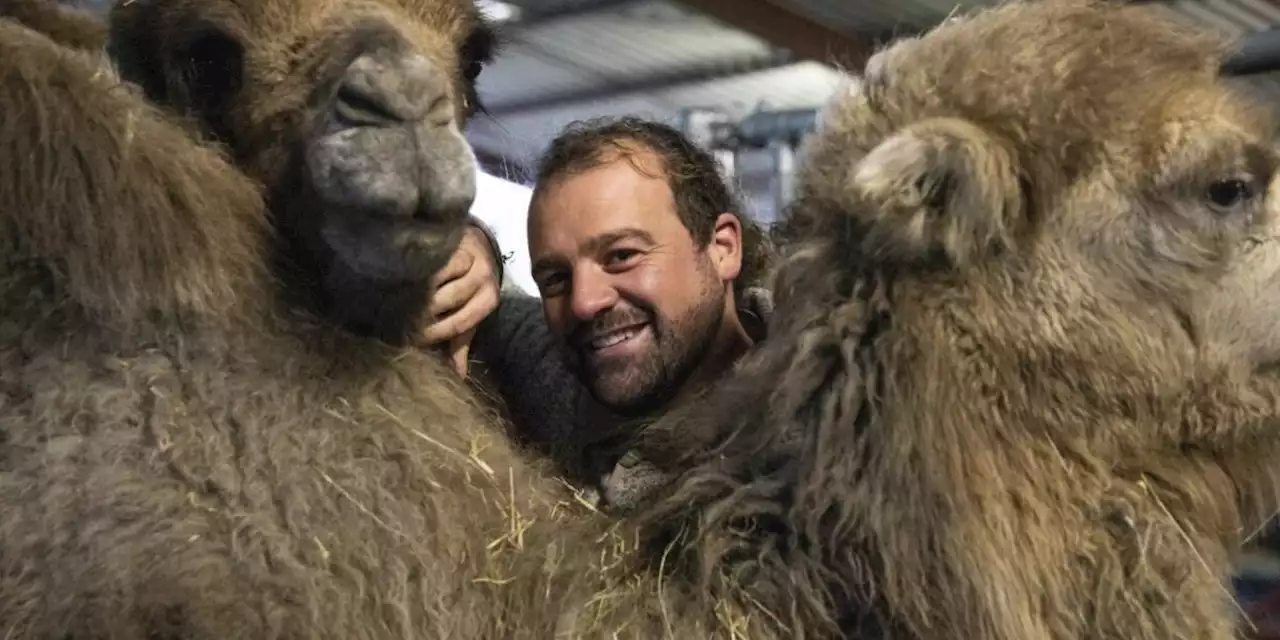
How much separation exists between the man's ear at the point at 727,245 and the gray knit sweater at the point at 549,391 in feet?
0.22

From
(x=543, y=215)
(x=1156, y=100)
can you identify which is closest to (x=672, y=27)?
(x=543, y=215)

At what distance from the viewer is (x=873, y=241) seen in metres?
1.60

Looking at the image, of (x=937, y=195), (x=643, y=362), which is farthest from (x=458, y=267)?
(x=937, y=195)

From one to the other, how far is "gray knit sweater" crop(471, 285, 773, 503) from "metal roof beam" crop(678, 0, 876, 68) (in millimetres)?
3269

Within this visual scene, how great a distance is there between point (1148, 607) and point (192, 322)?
114 centimetres

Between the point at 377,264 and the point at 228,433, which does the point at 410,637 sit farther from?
the point at 377,264

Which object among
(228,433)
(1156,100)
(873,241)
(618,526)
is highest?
(1156,100)

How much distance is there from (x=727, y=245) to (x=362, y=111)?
0.99 metres

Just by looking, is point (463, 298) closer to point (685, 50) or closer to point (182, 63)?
point (182, 63)

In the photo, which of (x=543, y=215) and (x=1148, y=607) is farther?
(x=543, y=215)

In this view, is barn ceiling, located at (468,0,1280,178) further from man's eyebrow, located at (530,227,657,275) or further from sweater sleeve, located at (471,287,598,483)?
man's eyebrow, located at (530,227,657,275)

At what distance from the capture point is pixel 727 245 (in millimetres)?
2396

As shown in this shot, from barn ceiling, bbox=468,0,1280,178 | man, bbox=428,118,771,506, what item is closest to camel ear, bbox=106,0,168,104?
man, bbox=428,118,771,506

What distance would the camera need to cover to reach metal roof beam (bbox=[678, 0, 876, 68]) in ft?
18.2
